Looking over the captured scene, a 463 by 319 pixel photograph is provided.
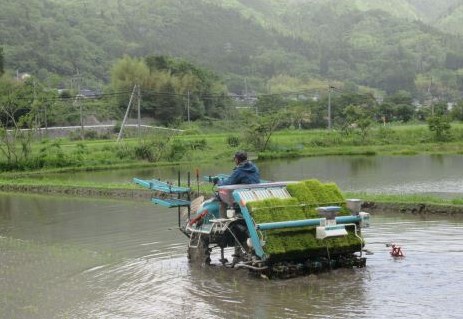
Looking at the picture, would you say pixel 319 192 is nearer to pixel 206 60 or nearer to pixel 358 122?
pixel 358 122

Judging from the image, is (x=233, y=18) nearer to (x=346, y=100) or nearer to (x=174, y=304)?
(x=346, y=100)

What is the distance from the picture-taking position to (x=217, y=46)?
17275cm

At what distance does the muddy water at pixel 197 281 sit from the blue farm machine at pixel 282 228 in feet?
0.86

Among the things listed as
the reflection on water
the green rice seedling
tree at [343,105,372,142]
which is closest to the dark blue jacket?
the green rice seedling

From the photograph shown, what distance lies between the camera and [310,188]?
1150 centimetres

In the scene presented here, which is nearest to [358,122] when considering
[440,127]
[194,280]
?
[440,127]

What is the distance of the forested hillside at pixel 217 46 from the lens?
12006cm

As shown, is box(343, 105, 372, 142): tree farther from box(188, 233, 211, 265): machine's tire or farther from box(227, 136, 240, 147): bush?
box(188, 233, 211, 265): machine's tire

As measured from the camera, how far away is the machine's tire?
39.1 feet

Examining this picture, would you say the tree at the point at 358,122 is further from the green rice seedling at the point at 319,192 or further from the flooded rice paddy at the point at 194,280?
the green rice seedling at the point at 319,192

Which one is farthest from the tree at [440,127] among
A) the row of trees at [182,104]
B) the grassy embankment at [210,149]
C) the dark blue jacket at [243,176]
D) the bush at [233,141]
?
the dark blue jacket at [243,176]

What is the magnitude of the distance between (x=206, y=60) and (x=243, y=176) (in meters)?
147

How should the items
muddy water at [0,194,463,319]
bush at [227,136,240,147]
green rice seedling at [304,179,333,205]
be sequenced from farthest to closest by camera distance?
bush at [227,136,240,147] < green rice seedling at [304,179,333,205] < muddy water at [0,194,463,319]

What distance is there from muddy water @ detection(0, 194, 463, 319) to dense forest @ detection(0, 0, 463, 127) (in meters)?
38.4
